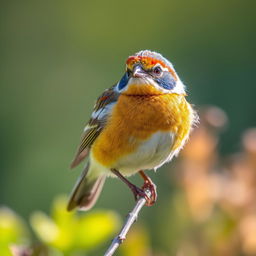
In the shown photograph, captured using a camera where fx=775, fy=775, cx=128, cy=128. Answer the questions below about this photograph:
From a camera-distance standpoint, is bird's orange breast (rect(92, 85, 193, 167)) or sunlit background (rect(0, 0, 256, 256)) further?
sunlit background (rect(0, 0, 256, 256))

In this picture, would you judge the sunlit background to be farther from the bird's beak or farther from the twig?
the twig

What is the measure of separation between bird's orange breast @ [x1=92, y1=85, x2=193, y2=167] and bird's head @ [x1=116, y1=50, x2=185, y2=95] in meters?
0.02

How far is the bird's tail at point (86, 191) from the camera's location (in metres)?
5.68

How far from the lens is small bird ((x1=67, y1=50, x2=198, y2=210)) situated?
4.68 m

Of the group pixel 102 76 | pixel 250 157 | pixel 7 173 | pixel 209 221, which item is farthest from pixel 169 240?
pixel 102 76

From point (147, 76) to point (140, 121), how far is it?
279 millimetres

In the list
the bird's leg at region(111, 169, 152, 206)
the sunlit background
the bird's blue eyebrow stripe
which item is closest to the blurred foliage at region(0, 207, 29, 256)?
the bird's leg at region(111, 169, 152, 206)

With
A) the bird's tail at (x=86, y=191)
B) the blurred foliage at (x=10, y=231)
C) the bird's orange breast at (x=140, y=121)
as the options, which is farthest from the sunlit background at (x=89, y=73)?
the blurred foliage at (x=10, y=231)

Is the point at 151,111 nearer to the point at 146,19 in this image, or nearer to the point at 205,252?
the point at 205,252

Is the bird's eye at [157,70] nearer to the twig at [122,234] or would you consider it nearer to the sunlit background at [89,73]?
the twig at [122,234]

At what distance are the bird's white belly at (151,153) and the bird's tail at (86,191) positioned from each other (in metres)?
0.84

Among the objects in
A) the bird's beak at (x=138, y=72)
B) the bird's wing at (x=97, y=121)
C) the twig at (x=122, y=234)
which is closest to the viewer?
the twig at (x=122, y=234)

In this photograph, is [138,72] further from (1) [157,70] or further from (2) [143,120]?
(2) [143,120]

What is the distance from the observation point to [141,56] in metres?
4.67
